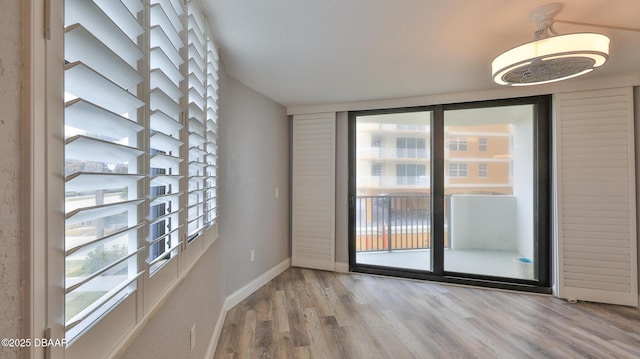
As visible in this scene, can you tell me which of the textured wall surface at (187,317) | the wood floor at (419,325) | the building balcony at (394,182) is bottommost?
the wood floor at (419,325)

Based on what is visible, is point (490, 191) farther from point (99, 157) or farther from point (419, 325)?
point (99, 157)

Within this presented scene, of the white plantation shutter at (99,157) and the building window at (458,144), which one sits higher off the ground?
the building window at (458,144)

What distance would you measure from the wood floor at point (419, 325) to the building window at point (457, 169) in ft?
4.18

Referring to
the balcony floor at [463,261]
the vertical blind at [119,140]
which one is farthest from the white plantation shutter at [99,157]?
the balcony floor at [463,261]

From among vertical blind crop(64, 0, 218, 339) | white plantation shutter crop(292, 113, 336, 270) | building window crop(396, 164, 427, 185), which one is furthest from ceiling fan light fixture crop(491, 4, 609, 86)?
white plantation shutter crop(292, 113, 336, 270)

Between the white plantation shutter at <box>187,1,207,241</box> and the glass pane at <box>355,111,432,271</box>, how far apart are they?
7.70 feet

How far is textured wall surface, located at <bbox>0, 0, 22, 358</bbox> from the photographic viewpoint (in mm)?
443

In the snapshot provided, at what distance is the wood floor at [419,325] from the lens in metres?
1.97

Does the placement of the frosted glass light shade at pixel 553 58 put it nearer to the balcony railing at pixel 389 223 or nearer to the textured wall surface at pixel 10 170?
the balcony railing at pixel 389 223

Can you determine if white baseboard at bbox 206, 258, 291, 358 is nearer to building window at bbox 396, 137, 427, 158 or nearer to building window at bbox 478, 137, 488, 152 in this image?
building window at bbox 396, 137, 427, 158

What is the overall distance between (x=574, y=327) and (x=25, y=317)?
3277mm

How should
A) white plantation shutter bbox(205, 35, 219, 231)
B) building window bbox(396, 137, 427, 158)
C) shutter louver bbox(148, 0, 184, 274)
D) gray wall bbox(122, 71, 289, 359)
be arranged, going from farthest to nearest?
building window bbox(396, 137, 427, 158) < white plantation shutter bbox(205, 35, 219, 231) < gray wall bbox(122, 71, 289, 359) < shutter louver bbox(148, 0, 184, 274)

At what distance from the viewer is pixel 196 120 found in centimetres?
143

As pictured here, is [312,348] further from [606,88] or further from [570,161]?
[606,88]
